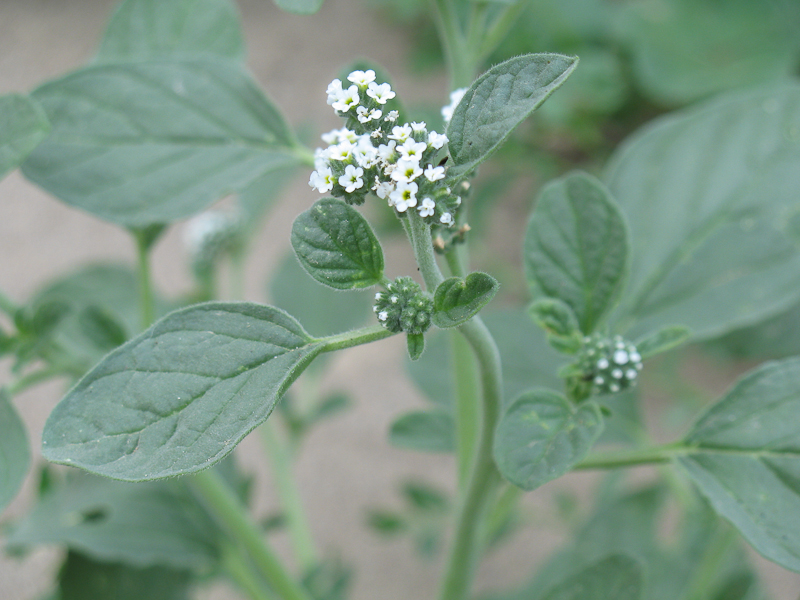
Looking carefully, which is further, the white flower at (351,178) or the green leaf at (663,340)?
the green leaf at (663,340)

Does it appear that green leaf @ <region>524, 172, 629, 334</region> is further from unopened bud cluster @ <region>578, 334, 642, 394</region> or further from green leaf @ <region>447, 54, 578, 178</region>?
green leaf @ <region>447, 54, 578, 178</region>

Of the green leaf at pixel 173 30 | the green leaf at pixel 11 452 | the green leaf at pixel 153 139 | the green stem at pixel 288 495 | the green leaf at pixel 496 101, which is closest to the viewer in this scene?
the green leaf at pixel 496 101

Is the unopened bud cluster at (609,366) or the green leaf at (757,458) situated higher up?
the unopened bud cluster at (609,366)

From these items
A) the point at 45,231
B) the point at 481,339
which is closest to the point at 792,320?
the point at 481,339

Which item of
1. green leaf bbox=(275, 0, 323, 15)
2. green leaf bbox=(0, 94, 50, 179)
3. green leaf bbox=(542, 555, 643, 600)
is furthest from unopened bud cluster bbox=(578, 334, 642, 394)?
green leaf bbox=(0, 94, 50, 179)

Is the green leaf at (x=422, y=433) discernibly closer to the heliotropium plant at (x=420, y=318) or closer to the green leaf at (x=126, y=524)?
the heliotropium plant at (x=420, y=318)

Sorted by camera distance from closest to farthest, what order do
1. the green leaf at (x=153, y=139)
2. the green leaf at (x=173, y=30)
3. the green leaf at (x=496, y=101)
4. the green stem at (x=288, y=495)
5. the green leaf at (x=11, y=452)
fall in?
1. the green leaf at (x=496, y=101)
2. the green leaf at (x=11, y=452)
3. the green leaf at (x=153, y=139)
4. the green leaf at (x=173, y=30)
5. the green stem at (x=288, y=495)

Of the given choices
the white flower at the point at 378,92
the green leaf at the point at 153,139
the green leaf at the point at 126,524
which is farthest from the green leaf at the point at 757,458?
the green leaf at the point at 126,524
